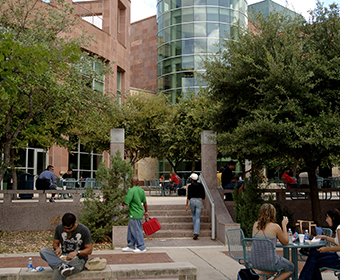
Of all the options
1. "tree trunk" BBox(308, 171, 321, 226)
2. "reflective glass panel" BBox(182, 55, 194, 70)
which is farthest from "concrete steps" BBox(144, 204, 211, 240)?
"reflective glass panel" BBox(182, 55, 194, 70)

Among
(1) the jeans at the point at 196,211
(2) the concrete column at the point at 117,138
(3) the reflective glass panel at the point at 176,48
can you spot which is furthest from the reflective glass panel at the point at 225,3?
(1) the jeans at the point at 196,211

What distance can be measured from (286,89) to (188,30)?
3086 cm

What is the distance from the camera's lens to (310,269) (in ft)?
19.2

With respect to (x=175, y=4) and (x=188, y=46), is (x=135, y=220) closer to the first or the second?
(x=188, y=46)

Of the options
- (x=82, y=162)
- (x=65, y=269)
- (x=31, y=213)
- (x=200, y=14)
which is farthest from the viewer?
(x=200, y=14)

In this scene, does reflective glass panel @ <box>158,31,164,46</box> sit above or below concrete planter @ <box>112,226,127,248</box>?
above

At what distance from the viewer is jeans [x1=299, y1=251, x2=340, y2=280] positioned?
18.9 ft

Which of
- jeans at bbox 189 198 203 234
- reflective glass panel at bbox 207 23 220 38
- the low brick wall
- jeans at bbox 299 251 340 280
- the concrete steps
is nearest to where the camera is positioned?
jeans at bbox 299 251 340 280

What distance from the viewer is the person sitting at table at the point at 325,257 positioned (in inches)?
223

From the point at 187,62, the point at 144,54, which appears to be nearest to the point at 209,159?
the point at 187,62

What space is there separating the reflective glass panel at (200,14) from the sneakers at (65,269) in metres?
37.5

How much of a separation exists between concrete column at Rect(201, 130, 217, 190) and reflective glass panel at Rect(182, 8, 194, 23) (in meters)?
29.1

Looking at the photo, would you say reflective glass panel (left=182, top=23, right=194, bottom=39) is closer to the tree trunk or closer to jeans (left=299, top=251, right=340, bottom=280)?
the tree trunk

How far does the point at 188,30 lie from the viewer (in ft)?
131
